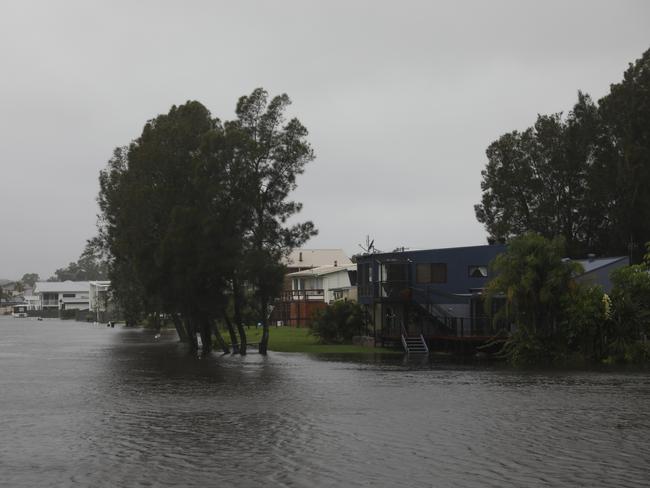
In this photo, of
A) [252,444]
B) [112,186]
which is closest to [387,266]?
[112,186]

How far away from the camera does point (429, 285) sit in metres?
68.4

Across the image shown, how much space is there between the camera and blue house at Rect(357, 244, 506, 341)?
67.2 m

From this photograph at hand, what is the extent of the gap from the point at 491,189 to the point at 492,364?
135 feet

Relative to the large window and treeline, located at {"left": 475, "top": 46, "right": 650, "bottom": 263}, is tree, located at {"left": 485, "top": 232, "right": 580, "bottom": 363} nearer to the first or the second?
the large window

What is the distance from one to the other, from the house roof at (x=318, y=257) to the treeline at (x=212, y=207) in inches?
3831

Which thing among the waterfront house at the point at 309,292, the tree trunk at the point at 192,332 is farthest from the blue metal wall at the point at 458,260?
the waterfront house at the point at 309,292

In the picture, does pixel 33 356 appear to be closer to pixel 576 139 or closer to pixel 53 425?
pixel 53 425

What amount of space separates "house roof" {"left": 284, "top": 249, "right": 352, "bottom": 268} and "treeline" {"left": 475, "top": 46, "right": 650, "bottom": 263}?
71.1 m

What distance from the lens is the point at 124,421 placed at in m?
26.2

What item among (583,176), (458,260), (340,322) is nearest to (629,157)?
(583,176)

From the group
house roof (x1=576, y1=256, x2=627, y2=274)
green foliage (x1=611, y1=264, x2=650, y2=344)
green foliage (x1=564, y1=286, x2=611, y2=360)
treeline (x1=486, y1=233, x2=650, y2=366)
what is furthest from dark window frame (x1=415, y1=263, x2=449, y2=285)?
green foliage (x1=611, y1=264, x2=650, y2=344)

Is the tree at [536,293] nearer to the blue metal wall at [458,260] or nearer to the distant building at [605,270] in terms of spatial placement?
the distant building at [605,270]

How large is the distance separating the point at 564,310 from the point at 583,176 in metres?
36.7

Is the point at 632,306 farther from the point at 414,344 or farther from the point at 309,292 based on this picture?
the point at 309,292
